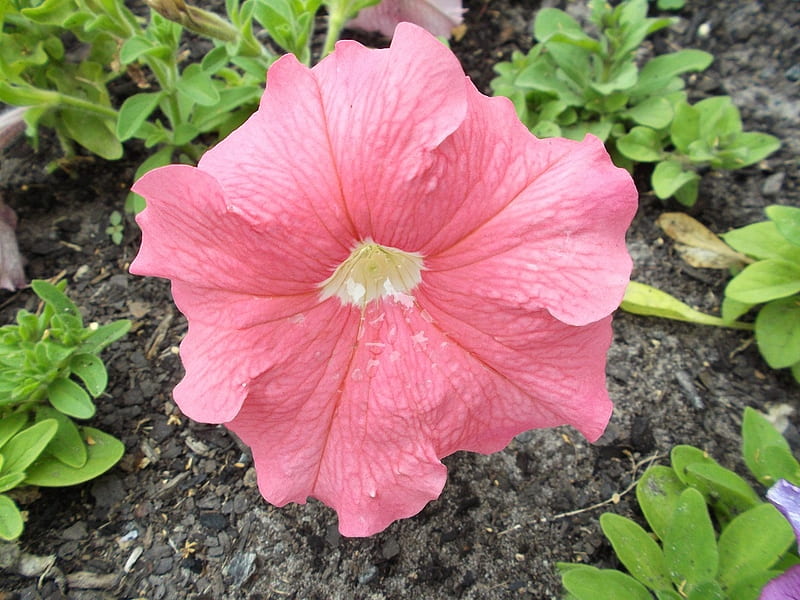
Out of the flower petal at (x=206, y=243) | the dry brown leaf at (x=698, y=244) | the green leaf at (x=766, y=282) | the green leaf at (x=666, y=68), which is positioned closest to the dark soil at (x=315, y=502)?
the dry brown leaf at (x=698, y=244)

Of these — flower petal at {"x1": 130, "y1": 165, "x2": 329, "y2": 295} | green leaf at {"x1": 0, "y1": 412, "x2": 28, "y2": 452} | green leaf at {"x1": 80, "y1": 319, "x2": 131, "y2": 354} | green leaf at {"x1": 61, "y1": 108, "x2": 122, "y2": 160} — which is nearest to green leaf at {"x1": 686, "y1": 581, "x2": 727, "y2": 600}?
flower petal at {"x1": 130, "y1": 165, "x2": 329, "y2": 295}

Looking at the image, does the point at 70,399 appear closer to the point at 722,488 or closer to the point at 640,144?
the point at 722,488

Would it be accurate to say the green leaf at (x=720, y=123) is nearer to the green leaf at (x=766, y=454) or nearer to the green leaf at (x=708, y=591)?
the green leaf at (x=766, y=454)

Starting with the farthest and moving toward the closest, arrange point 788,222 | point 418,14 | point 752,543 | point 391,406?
1. point 418,14
2. point 788,222
3. point 752,543
4. point 391,406

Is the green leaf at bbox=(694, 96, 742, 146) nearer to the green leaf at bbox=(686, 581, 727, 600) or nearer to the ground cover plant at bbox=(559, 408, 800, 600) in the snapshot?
the ground cover plant at bbox=(559, 408, 800, 600)

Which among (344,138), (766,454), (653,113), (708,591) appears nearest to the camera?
(344,138)

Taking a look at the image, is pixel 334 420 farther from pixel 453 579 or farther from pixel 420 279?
pixel 453 579

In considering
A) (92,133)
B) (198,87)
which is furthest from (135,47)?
(92,133)
